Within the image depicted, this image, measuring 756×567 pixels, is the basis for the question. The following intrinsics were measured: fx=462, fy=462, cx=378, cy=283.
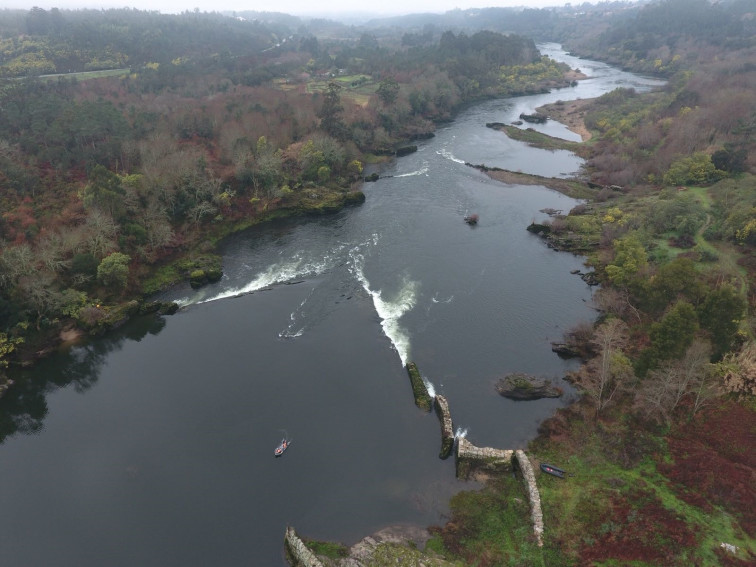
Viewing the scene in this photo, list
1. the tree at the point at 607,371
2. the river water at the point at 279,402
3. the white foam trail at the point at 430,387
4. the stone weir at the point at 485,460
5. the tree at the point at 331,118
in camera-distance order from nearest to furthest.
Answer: the river water at the point at 279,402 → the stone weir at the point at 485,460 → the tree at the point at 607,371 → the white foam trail at the point at 430,387 → the tree at the point at 331,118

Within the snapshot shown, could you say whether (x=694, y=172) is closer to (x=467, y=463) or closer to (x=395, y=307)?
(x=395, y=307)

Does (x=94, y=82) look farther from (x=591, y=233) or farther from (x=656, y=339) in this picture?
(x=656, y=339)

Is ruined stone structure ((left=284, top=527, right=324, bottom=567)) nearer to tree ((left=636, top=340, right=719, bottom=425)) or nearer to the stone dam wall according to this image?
the stone dam wall

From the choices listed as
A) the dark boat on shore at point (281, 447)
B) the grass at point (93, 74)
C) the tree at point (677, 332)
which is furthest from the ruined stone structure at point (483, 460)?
the grass at point (93, 74)

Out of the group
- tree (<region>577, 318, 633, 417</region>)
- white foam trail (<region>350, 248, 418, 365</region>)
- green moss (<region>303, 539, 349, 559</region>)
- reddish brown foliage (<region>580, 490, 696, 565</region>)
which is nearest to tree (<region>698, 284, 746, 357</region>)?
tree (<region>577, 318, 633, 417</region>)

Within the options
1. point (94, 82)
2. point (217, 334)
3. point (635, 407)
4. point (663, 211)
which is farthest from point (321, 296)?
point (94, 82)

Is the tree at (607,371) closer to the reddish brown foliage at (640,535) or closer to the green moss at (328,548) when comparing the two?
the reddish brown foliage at (640,535)
